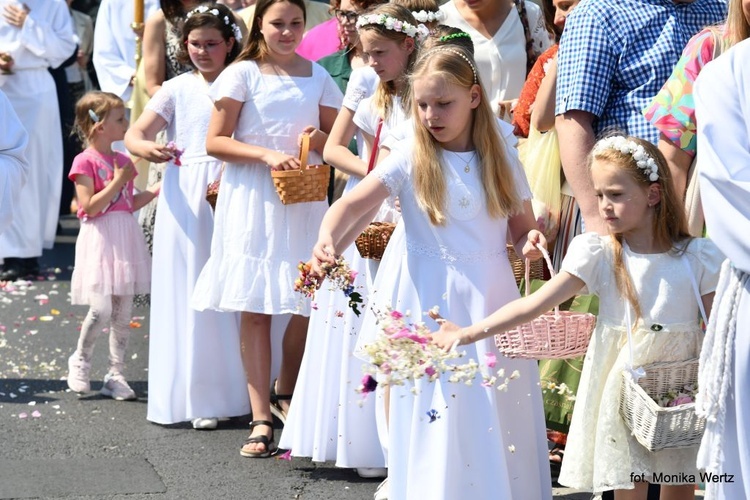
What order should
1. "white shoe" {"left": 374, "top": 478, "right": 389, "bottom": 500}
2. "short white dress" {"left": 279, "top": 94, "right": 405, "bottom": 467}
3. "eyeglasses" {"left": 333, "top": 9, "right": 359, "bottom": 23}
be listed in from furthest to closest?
"eyeglasses" {"left": 333, "top": 9, "right": 359, "bottom": 23}
"short white dress" {"left": 279, "top": 94, "right": 405, "bottom": 467}
"white shoe" {"left": 374, "top": 478, "right": 389, "bottom": 500}

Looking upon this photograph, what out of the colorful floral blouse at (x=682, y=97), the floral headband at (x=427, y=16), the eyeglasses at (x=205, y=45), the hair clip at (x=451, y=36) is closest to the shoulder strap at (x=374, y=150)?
the hair clip at (x=451, y=36)

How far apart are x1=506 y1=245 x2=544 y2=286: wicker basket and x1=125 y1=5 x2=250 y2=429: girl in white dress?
219 cm

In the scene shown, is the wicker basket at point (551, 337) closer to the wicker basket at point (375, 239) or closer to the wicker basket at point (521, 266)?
the wicker basket at point (521, 266)

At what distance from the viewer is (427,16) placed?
21.3 feet

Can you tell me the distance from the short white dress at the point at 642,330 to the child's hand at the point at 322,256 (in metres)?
0.79

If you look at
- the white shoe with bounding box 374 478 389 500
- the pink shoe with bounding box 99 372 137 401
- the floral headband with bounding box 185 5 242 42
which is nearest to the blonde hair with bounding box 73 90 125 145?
the floral headband with bounding box 185 5 242 42

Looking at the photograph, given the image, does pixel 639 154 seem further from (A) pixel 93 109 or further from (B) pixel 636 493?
(A) pixel 93 109

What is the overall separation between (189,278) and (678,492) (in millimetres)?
3391

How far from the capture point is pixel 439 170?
510cm

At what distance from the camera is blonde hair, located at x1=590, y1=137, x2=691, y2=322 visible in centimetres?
466

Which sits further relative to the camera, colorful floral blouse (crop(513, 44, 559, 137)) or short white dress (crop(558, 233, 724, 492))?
colorful floral blouse (crop(513, 44, 559, 137))

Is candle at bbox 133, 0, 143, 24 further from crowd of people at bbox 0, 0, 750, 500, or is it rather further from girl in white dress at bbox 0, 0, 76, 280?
girl in white dress at bbox 0, 0, 76, 280

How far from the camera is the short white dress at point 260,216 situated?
6.80 meters

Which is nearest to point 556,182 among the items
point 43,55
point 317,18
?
point 317,18
